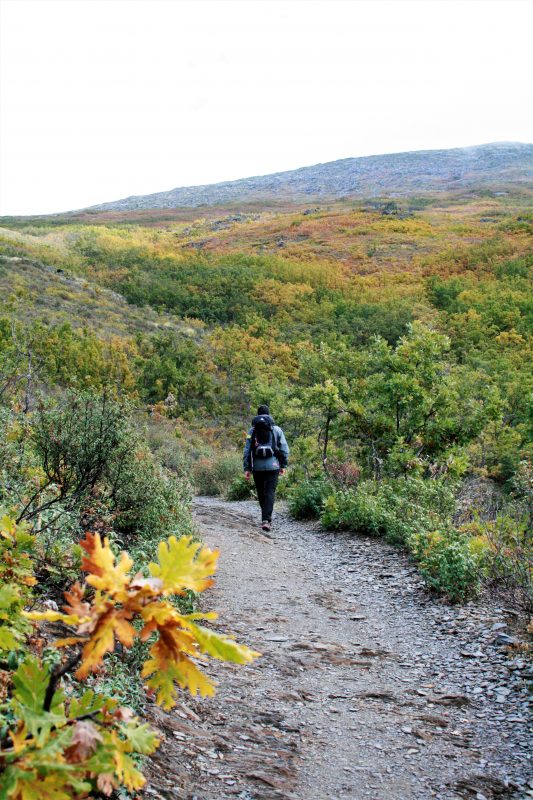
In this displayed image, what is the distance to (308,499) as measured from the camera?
909 cm

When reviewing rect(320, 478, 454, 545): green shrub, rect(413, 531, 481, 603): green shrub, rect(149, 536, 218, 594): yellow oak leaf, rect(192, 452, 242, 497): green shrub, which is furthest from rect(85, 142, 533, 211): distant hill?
rect(149, 536, 218, 594): yellow oak leaf

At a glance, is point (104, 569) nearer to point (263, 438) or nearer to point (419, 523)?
point (419, 523)

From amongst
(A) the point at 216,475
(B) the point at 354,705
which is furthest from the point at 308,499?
(B) the point at 354,705

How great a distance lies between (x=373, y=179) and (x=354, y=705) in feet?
380

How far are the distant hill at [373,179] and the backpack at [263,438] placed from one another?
294 feet

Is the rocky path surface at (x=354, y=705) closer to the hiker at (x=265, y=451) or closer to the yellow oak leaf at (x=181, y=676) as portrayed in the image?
the yellow oak leaf at (x=181, y=676)

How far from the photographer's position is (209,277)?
42.1m

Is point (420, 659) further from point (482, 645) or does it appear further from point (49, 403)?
point (49, 403)

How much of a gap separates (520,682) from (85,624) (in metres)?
3.27

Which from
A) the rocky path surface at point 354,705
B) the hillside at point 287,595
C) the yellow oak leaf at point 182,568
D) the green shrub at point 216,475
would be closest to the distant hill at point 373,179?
the green shrub at point 216,475

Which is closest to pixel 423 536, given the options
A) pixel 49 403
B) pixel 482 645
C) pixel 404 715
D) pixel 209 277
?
pixel 482 645

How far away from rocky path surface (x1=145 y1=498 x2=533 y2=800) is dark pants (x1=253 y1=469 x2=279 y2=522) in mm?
2341

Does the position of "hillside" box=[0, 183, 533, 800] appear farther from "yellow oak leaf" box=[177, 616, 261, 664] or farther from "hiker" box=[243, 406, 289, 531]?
"hiker" box=[243, 406, 289, 531]

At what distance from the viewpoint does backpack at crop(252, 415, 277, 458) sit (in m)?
7.85
